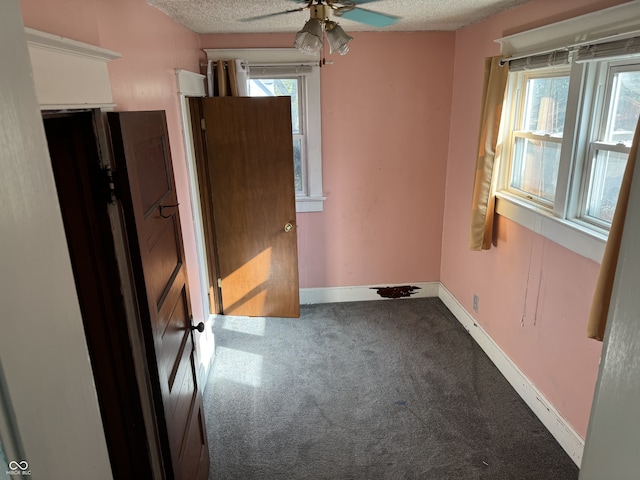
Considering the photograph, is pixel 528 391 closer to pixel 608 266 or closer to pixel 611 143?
pixel 608 266

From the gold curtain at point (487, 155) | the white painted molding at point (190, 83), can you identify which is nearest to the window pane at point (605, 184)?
the gold curtain at point (487, 155)

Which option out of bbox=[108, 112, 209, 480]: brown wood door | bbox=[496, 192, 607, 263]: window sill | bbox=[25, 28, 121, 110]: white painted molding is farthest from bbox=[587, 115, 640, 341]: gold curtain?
bbox=[25, 28, 121, 110]: white painted molding

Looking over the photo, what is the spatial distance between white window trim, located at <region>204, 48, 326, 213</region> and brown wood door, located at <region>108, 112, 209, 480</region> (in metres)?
1.93

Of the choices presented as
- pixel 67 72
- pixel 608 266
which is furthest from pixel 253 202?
pixel 608 266

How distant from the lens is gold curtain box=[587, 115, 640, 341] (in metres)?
1.68

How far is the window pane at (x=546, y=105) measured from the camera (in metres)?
2.45

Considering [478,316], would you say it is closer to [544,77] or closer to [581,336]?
[581,336]

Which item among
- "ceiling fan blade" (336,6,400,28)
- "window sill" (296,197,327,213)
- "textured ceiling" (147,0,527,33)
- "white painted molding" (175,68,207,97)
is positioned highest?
"textured ceiling" (147,0,527,33)

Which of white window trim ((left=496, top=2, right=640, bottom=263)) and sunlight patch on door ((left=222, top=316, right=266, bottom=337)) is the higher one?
white window trim ((left=496, top=2, right=640, bottom=263))

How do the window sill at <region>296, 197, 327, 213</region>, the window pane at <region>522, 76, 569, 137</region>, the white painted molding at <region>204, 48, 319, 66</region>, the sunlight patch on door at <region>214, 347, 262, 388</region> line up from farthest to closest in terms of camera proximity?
the window sill at <region>296, 197, 327, 213</region> → the white painted molding at <region>204, 48, 319, 66</region> → the sunlight patch on door at <region>214, 347, 262, 388</region> → the window pane at <region>522, 76, 569, 137</region>

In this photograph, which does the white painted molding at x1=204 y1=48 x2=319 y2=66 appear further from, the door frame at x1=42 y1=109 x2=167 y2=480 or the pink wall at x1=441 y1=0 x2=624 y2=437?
the door frame at x1=42 y1=109 x2=167 y2=480

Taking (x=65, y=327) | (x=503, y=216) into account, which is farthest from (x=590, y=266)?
(x=65, y=327)

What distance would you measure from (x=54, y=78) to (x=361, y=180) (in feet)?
9.68

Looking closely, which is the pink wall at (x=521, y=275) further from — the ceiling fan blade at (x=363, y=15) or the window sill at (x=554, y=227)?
the ceiling fan blade at (x=363, y=15)
